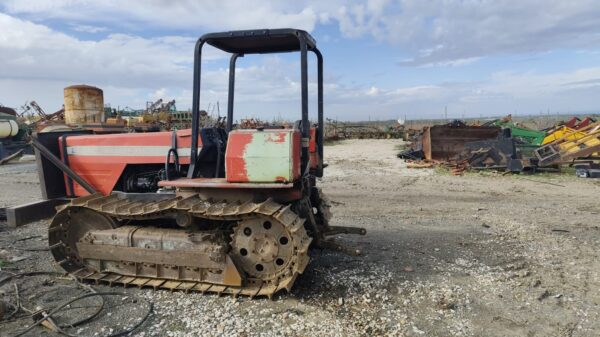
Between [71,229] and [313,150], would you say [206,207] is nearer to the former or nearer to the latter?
[313,150]

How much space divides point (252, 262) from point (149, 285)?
113cm

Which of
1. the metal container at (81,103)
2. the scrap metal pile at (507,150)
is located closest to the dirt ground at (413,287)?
the scrap metal pile at (507,150)

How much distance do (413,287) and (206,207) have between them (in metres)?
2.35

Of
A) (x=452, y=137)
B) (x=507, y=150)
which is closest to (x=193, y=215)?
(x=507, y=150)

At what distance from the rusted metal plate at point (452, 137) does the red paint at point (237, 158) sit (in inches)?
545

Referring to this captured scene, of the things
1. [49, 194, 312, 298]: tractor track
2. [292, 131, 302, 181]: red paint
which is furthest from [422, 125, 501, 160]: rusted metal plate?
[49, 194, 312, 298]: tractor track

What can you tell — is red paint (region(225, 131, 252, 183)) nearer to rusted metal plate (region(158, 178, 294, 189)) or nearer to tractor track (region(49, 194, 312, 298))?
rusted metal plate (region(158, 178, 294, 189))

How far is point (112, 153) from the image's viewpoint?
565cm

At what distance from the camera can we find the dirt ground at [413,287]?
13.2ft

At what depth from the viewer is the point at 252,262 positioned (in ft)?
15.4

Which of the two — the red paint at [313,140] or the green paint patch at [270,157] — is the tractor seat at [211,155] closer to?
the green paint patch at [270,157]

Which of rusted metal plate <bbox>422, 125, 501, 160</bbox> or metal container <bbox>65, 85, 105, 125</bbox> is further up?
metal container <bbox>65, 85, 105, 125</bbox>

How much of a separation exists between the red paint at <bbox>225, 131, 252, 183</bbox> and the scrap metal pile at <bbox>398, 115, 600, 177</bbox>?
1173cm

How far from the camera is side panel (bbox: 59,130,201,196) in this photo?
17.7 feet
